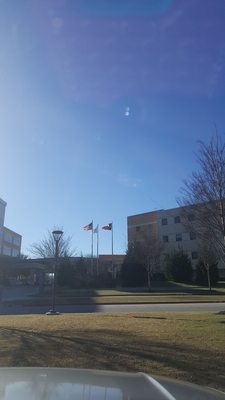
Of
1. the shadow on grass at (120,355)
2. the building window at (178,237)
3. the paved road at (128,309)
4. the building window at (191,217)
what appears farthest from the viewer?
the building window at (178,237)

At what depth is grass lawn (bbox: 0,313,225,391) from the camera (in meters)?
6.87

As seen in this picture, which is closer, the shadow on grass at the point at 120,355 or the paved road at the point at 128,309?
the shadow on grass at the point at 120,355

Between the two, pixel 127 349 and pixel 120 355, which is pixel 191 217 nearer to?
pixel 127 349

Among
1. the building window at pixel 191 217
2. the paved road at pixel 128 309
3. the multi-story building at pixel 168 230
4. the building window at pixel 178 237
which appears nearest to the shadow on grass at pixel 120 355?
the building window at pixel 191 217

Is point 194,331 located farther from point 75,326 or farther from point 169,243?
point 169,243

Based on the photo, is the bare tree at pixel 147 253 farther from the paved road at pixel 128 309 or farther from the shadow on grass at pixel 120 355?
the shadow on grass at pixel 120 355

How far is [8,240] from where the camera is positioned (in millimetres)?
97562

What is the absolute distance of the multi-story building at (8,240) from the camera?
81.6 meters

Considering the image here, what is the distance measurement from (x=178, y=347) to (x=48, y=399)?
20.5 ft

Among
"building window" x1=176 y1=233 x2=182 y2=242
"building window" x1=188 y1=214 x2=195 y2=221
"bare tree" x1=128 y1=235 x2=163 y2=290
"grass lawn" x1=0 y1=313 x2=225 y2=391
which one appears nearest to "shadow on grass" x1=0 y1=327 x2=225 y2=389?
"grass lawn" x1=0 y1=313 x2=225 y2=391

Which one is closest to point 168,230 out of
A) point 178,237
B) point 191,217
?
point 178,237

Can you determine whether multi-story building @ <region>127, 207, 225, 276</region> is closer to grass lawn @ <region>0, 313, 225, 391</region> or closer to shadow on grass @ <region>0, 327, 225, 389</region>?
grass lawn @ <region>0, 313, 225, 391</region>

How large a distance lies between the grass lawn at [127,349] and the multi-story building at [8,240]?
7009 cm

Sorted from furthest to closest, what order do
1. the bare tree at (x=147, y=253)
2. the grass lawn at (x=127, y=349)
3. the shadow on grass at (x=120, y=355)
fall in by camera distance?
the bare tree at (x=147, y=253)
the grass lawn at (x=127, y=349)
the shadow on grass at (x=120, y=355)
